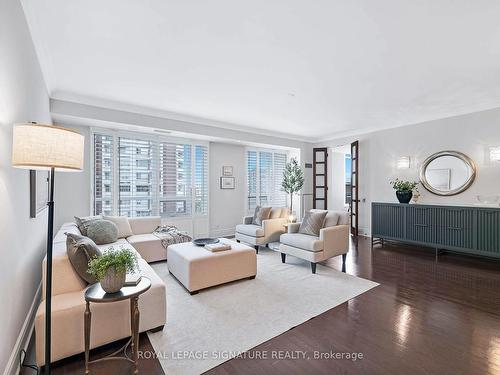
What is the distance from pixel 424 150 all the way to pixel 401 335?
4221 millimetres

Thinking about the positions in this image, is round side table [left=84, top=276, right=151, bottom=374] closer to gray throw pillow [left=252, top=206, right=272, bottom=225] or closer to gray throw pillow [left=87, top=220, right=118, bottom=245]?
gray throw pillow [left=87, top=220, right=118, bottom=245]

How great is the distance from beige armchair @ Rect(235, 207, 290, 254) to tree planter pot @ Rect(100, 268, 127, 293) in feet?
10.5

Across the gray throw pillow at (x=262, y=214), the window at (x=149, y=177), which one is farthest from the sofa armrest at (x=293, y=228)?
the window at (x=149, y=177)

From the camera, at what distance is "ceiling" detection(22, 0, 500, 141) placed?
201cm

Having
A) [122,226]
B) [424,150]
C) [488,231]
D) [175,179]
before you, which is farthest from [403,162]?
[122,226]

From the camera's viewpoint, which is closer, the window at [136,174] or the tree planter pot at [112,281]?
the tree planter pot at [112,281]

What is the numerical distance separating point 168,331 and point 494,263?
202 inches

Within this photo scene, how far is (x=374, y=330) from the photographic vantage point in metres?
2.21

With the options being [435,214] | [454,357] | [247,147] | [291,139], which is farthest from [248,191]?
[454,357]

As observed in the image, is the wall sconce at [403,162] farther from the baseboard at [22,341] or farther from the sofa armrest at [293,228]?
the baseboard at [22,341]

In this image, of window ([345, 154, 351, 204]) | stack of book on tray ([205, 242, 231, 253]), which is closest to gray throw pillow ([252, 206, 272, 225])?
stack of book on tray ([205, 242, 231, 253])

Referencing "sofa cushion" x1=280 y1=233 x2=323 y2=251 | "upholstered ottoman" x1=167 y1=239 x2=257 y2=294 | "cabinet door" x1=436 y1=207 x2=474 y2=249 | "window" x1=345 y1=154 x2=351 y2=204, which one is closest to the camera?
"upholstered ottoman" x1=167 y1=239 x2=257 y2=294

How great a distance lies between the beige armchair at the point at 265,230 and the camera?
4766 millimetres

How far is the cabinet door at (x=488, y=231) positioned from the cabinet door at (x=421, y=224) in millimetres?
608
